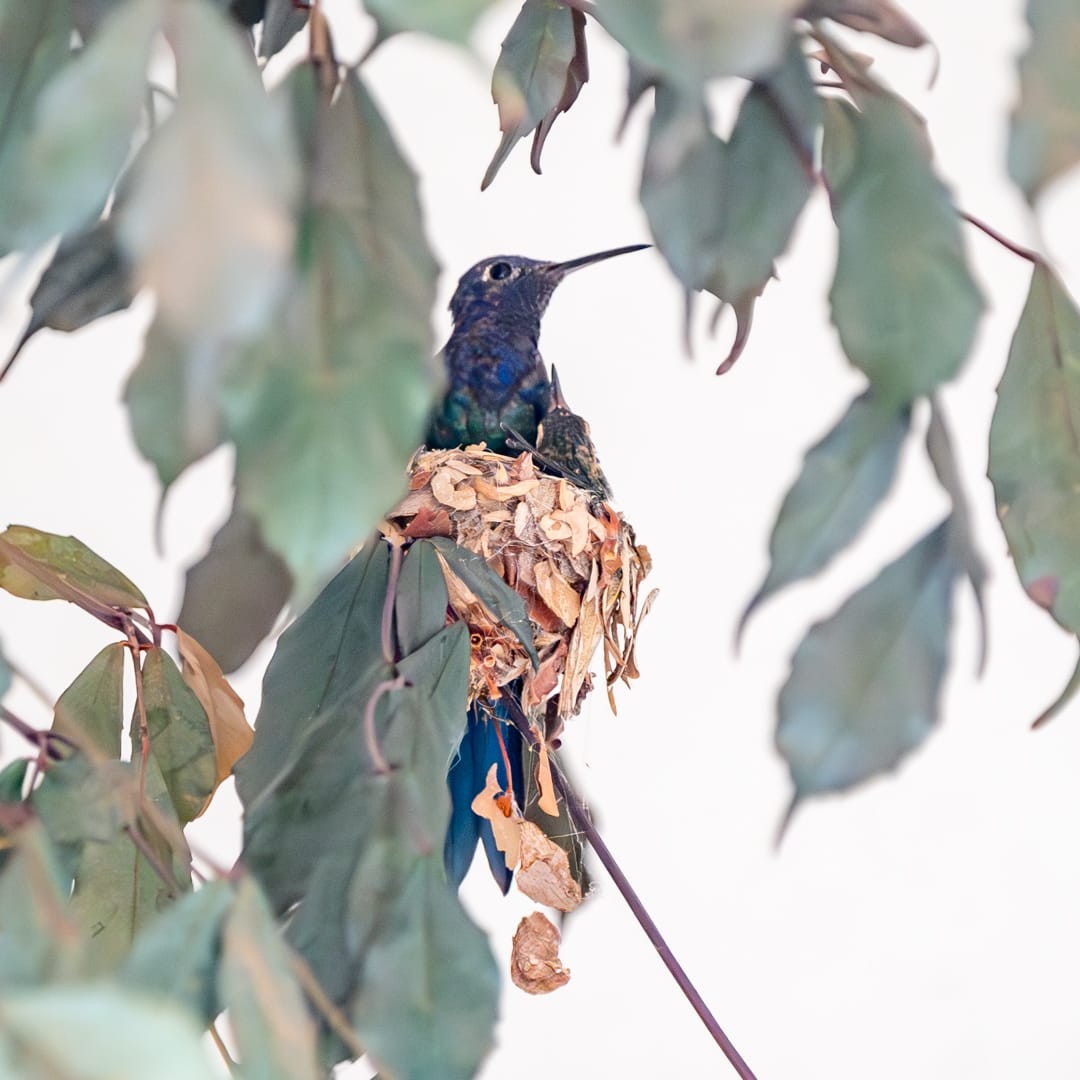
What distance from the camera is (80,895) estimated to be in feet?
2.23

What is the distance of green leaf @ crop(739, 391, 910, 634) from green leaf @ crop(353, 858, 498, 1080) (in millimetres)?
152

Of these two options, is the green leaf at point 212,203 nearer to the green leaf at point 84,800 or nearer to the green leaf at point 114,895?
the green leaf at point 84,800

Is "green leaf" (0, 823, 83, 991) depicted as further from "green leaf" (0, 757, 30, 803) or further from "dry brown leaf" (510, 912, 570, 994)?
"dry brown leaf" (510, 912, 570, 994)

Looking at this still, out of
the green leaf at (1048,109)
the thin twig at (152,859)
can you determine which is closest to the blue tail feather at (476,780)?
the thin twig at (152,859)

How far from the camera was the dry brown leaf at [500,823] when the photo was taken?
0.91 meters

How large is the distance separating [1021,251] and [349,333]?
0.31 metres

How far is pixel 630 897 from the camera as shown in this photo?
3.09 feet

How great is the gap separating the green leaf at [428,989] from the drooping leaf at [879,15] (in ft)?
1.15

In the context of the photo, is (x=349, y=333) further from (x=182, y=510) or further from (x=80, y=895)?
(x=182, y=510)

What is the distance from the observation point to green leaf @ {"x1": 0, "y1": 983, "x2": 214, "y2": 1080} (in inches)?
10.4

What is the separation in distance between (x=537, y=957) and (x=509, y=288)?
72 cm

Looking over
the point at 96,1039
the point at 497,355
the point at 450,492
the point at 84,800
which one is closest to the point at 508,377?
the point at 497,355

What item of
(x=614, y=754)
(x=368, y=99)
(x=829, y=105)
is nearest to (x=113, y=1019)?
(x=368, y=99)

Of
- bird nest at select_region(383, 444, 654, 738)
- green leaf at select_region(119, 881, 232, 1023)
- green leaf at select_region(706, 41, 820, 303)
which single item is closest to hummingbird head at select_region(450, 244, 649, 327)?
bird nest at select_region(383, 444, 654, 738)
